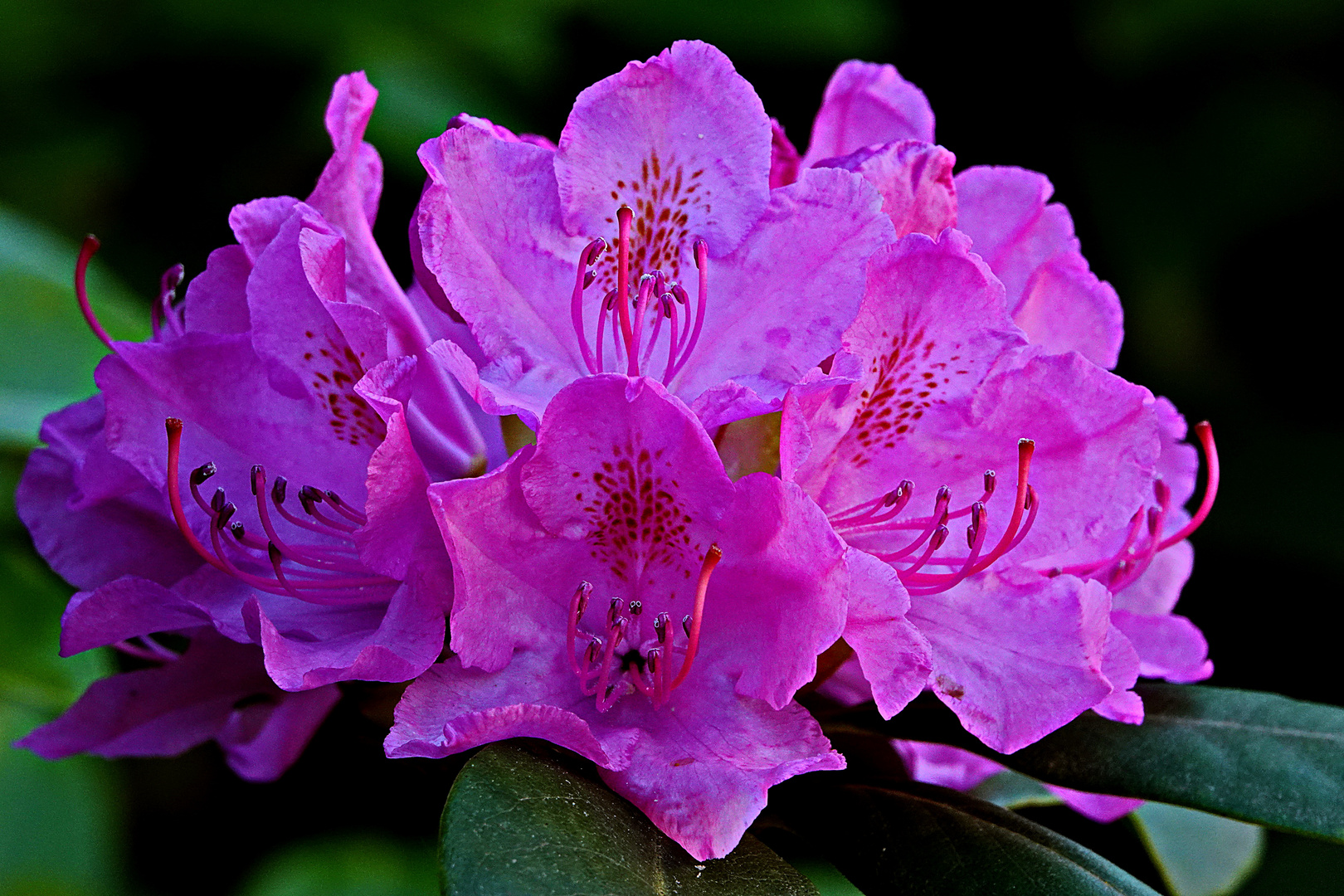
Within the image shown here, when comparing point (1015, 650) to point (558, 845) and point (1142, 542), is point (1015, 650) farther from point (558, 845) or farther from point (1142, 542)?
point (558, 845)

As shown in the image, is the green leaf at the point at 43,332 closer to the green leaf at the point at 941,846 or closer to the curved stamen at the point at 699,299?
the curved stamen at the point at 699,299

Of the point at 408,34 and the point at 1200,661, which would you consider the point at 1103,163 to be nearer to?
the point at 408,34

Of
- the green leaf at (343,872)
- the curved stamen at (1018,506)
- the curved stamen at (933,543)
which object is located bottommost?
the green leaf at (343,872)

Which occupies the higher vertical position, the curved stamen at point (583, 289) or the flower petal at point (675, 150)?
the flower petal at point (675, 150)

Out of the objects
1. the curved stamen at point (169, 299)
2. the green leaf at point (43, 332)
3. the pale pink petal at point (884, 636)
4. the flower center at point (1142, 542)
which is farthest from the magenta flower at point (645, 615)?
the green leaf at point (43, 332)

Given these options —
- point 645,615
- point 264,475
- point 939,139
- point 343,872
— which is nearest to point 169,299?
point 264,475

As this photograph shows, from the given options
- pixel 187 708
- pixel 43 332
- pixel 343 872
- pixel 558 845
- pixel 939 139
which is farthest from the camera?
pixel 939 139

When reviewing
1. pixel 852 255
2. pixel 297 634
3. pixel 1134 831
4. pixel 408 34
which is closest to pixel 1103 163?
pixel 408 34
